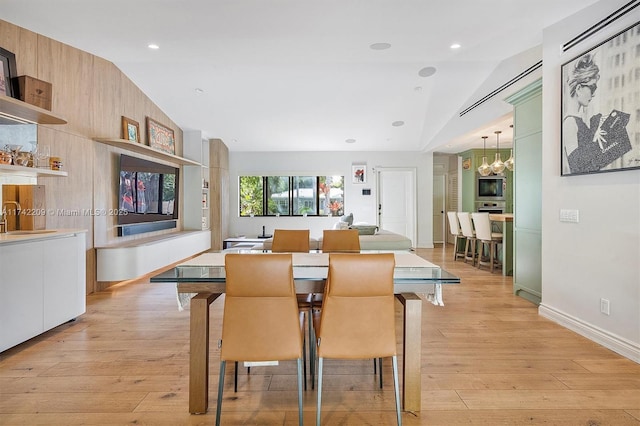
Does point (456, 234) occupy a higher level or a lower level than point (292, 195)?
lower

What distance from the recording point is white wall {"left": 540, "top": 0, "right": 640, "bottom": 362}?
258 centimetres

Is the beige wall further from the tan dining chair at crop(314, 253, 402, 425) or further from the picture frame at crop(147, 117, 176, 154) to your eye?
the tan dining chair at crop(314, 253, 402, 425)

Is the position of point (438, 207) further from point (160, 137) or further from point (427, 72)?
point (160, 137)

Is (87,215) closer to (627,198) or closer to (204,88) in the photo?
(204,88)

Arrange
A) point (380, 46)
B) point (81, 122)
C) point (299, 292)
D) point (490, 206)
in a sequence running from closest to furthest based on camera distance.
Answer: point (299, 292) → point (380, 46) → point (81, 122) → point (490, 206)

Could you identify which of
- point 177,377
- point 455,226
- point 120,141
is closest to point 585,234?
point 177,377

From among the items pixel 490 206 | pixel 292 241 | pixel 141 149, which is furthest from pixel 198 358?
pixel 490 206

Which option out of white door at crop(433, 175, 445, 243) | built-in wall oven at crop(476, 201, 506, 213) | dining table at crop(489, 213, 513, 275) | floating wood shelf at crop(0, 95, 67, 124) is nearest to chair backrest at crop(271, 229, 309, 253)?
floating wood shelf at crop(0, 95, 67, 124)

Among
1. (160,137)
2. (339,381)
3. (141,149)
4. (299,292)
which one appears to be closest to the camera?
(299,292)

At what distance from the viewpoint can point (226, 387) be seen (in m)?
2.21

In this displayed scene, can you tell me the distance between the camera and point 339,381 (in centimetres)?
229

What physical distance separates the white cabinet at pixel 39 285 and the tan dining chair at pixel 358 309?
2501 millimetres

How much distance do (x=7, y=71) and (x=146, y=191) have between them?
263 centimetres

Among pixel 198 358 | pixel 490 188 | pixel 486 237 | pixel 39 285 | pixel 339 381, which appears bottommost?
pixel 339 381
